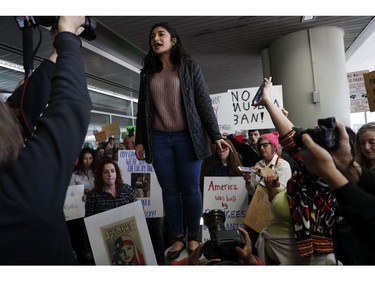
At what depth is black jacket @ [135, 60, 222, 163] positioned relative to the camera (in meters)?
1.27

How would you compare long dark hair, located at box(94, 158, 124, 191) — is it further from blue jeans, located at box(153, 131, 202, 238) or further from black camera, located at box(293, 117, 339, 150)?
black camera, located at box(293, 117, 339, 150)

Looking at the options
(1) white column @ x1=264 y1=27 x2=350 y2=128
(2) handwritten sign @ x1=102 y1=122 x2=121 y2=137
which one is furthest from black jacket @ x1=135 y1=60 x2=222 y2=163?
(1) white column @ x1=264 y1=27 x2=350 y2=128

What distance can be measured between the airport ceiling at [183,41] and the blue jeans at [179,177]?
1.96ft

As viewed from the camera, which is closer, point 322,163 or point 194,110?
point 322,163

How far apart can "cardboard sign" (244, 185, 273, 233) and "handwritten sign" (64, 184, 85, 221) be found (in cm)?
99

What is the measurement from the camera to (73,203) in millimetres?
1826

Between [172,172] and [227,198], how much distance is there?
488 millimetres

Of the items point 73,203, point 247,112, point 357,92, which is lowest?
point 73,203

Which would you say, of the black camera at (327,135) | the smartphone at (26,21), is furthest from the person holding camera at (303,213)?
the smartphone at (26,21)

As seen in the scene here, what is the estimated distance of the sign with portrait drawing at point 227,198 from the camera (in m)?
1.66

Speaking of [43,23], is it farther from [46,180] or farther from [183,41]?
[183,41]

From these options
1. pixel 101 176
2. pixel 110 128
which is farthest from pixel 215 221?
pixel 110 128

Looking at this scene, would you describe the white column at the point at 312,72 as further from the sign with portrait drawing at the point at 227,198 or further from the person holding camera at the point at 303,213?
the person holding camera at the point at 303,213
